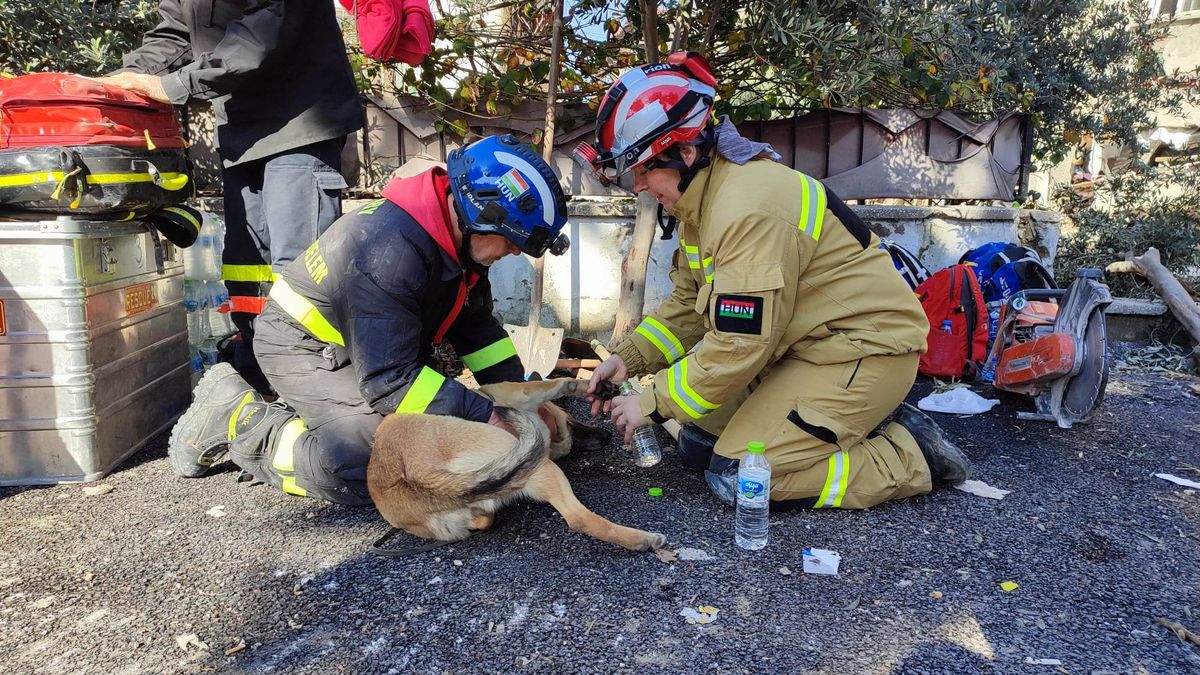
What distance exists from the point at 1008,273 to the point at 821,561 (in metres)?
3.51

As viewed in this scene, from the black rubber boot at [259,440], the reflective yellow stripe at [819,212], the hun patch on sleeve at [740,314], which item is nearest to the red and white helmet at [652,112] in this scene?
the reflective yellow stripe at [819,212]

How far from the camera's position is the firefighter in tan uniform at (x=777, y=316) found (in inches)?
113

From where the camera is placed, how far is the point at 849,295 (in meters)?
3.10

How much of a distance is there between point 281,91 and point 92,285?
51.4 inches

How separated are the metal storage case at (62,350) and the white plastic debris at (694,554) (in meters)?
2.78

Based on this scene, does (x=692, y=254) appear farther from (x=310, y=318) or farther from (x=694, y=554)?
(x=310, y=318)

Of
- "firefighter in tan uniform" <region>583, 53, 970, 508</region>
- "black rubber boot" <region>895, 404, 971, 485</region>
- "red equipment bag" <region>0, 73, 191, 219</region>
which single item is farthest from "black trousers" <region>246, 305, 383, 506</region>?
"black rubber boot" <region>895, 404, 971, 485</region>

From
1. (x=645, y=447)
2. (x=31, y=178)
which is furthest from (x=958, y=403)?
(x=31, y=178)

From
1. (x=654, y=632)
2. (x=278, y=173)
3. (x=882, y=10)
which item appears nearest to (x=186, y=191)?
(x=278, y=173)

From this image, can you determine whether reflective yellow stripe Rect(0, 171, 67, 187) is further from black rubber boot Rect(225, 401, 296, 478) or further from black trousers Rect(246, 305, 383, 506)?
black rubber boot Rect(225, 401, 296, 478)

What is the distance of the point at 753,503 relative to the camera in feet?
9.44

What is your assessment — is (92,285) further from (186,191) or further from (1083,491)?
(1083,491)

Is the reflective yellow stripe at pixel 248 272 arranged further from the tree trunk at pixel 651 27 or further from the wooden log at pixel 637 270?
the tree trunk at pixel 651 27

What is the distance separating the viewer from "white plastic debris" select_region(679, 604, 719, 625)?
2389 mm
